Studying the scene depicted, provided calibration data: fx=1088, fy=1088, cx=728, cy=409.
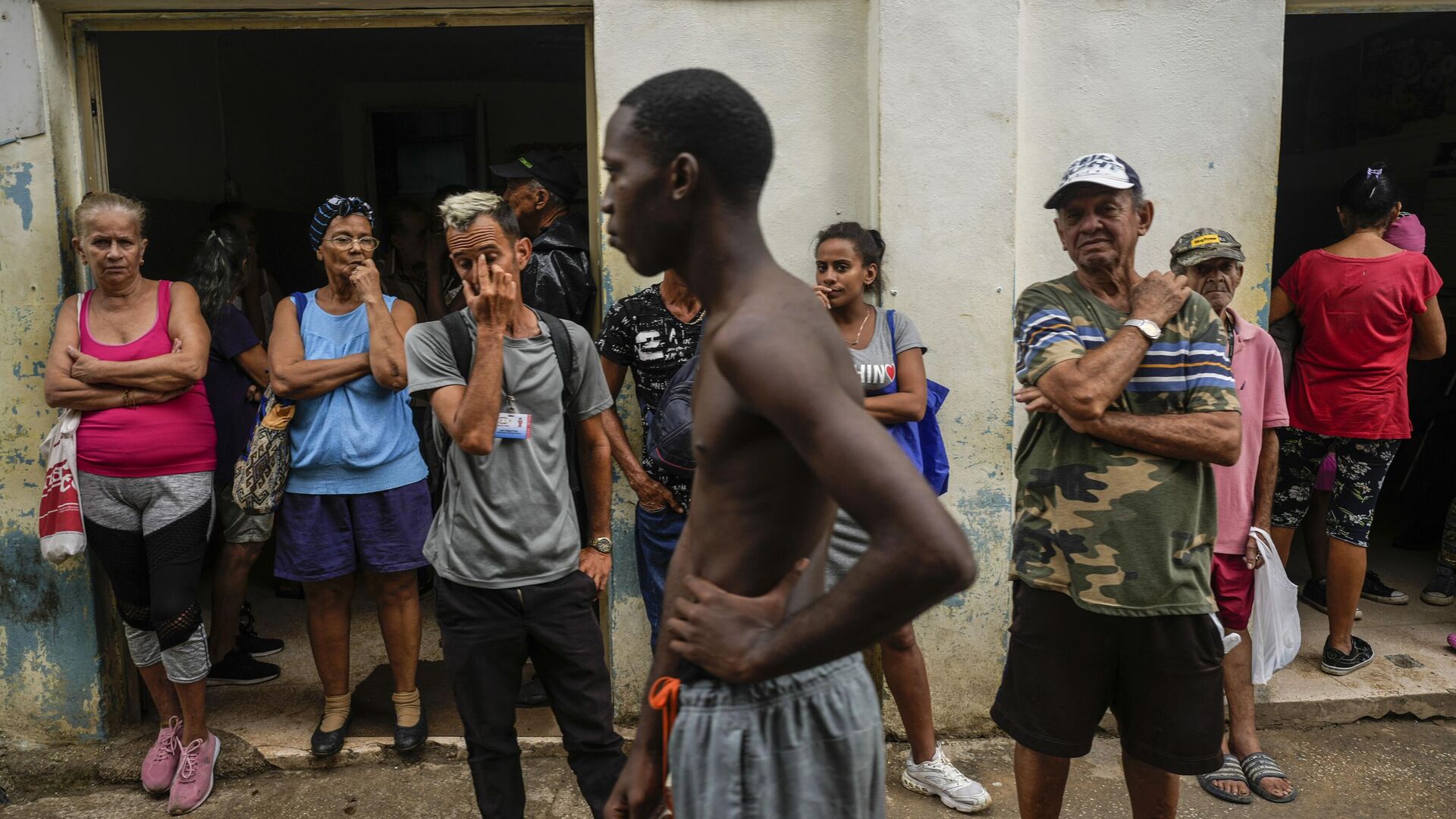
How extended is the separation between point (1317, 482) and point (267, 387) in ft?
16.7

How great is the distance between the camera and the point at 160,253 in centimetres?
637

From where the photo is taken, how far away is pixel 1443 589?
5.64 m

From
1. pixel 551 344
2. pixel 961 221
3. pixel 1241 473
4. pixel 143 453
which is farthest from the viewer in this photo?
pixel 961 221

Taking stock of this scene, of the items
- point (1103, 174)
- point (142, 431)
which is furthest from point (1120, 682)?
point (142, 431)

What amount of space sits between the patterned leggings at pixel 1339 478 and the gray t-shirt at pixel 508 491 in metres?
3.42

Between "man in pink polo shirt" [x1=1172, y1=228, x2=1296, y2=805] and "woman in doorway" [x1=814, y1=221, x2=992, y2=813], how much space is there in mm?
977

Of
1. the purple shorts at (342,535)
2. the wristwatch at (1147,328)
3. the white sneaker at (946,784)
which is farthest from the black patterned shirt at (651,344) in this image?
the wristwatch at (1147,328)

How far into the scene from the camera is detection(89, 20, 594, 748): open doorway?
15.9 ft

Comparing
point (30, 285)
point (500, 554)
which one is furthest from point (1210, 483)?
point (30, 285)

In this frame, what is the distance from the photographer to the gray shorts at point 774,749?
1729mm

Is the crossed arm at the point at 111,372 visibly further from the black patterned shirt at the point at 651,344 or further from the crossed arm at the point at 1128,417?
the crossed arm at the point at 1128,417

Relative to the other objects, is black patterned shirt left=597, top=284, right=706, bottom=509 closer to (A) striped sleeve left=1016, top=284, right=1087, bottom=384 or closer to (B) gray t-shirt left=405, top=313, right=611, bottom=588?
(B) gray t-shirt left=405, top=313, right=611, bottom=588

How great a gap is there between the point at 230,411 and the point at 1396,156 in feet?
24.8

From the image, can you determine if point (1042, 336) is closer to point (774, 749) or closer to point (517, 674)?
point (774, 749)
